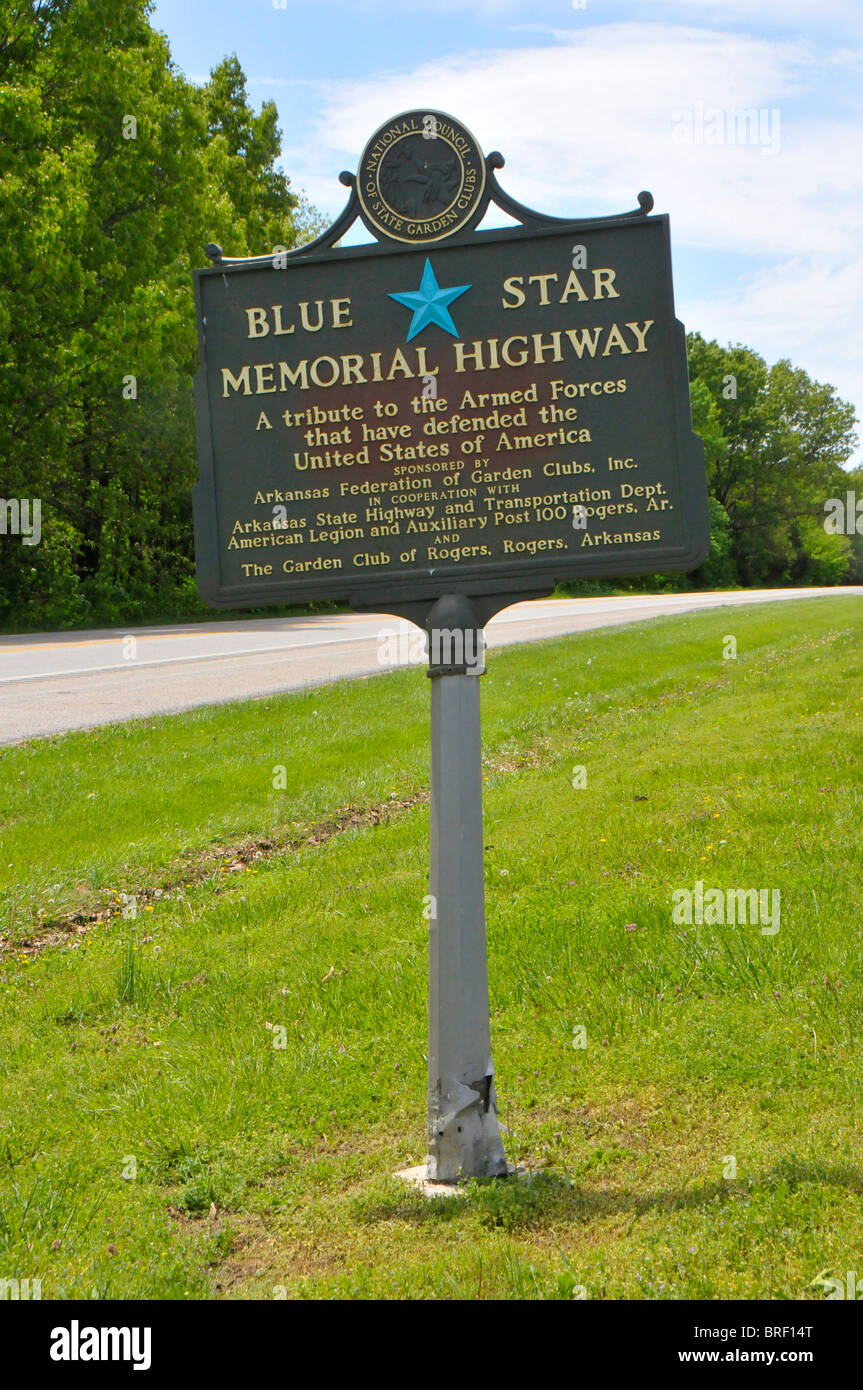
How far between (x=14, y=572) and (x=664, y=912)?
2471 centimetres

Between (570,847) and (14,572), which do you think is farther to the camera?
(14,572)

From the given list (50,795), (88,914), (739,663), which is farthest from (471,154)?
(739,663)

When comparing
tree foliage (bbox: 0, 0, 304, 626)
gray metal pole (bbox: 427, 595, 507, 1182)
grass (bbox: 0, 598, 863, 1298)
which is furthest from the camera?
tree foliage (bbox: 0, 0, 304, 626)

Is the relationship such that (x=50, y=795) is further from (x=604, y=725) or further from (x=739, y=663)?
(x=739, y=663)

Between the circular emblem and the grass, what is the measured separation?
9.86 feet

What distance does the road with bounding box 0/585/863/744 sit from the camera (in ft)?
41.6

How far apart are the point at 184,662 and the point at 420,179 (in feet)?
47.1

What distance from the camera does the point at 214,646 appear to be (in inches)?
812

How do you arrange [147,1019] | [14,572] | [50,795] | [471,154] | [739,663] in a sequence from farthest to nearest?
1. [14,572]
2. [739,663]
3. [50,795]
4. [147,1019]
5. [471,154]

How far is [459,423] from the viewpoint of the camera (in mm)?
3924

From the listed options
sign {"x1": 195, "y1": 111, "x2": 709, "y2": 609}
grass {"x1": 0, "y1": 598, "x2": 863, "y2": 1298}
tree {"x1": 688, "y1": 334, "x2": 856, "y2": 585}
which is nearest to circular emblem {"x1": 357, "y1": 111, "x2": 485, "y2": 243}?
sign {"x1": 195, "y1": 111, "x2": 709, "y2": 609}

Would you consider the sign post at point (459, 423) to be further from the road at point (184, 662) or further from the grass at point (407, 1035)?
the road at point (184, 662)

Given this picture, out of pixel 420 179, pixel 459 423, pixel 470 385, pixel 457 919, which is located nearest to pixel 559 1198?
pixel 457 919

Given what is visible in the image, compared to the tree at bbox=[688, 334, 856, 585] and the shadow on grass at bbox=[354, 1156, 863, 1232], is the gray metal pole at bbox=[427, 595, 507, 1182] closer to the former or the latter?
the shadow on grass at bbox=[354, 1156, 863, 1232]
